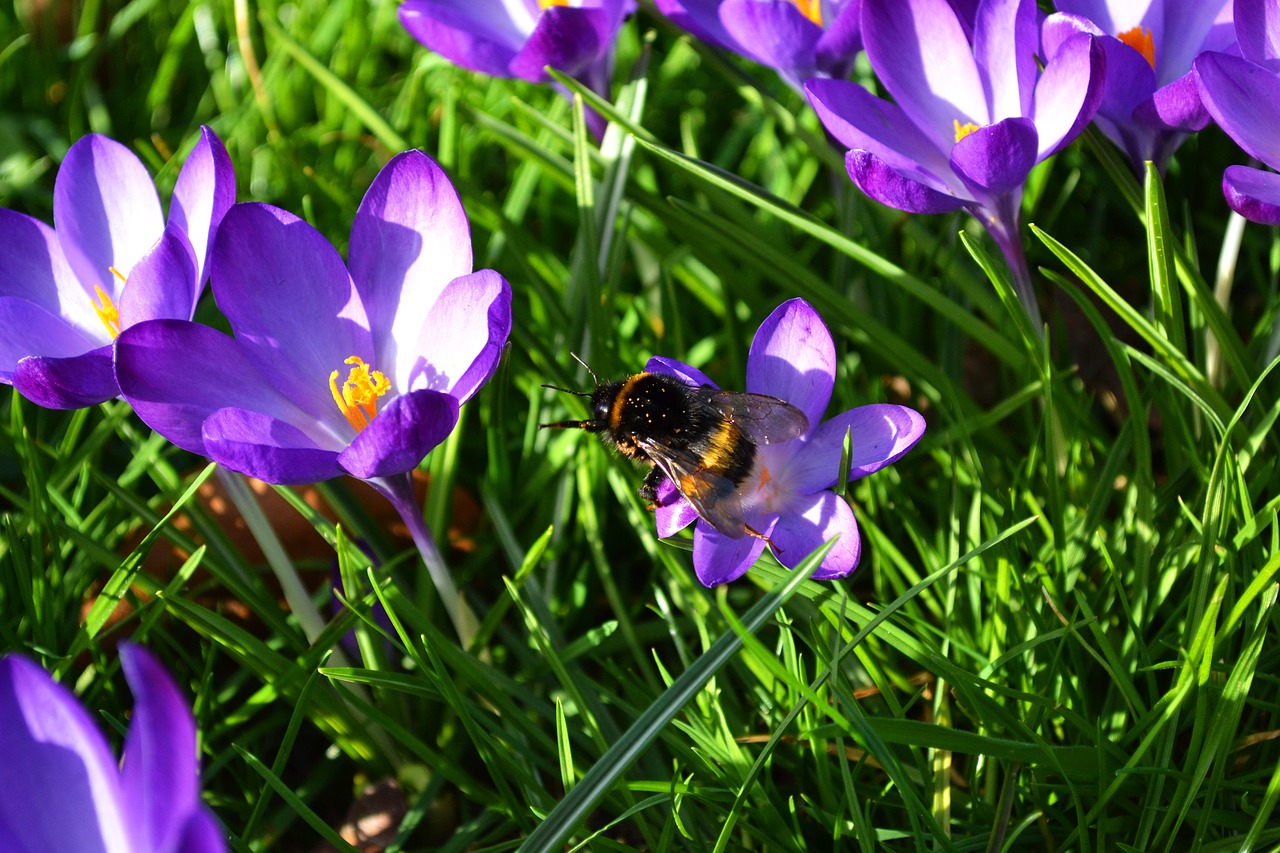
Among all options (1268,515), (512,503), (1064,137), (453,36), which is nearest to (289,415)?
(512,503)

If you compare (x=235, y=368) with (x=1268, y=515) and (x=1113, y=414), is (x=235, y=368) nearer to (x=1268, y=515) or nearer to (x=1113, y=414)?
(x=1268, y=515)

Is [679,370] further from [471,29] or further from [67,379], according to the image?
[471,29]

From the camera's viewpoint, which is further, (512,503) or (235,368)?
(512,503)

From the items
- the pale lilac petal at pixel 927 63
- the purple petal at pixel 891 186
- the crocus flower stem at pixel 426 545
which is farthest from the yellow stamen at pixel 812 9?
the crocus flower stem at pixel 426 545

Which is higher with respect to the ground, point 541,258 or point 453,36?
point 453,36

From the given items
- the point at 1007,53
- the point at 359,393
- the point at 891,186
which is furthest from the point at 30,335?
the point at 1007,53
